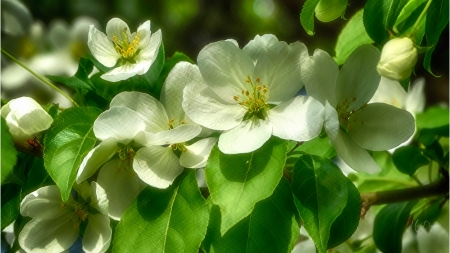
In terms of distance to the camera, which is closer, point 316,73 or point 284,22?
point 316,73

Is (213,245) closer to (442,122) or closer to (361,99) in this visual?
(361,99)

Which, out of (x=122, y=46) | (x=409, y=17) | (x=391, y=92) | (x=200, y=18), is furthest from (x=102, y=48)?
(x=200, y=18)

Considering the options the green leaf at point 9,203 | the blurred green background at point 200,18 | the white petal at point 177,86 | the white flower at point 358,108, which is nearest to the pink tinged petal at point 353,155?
the white flower at point 358,108

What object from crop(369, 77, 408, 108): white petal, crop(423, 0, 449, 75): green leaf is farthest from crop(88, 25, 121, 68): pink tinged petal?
crop(369, 77, 408, 108): white petal

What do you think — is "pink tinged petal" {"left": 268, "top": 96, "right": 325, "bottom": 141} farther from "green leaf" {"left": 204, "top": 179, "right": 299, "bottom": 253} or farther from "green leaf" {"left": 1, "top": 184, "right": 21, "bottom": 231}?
"green leaf" {"left": 1, "top": 184, "right": 21, "bottom": 231}

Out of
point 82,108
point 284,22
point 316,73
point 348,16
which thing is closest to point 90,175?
point 82,108

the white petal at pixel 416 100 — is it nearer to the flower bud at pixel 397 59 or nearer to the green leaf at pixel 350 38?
the green leaf at pixel 350 38

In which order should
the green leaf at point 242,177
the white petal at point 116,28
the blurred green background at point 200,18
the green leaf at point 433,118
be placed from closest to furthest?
the green leaf at point 242,177 → the white petal at point 116,28 → the green leaf at point 433,118 → the blurred green background at point 200,18
